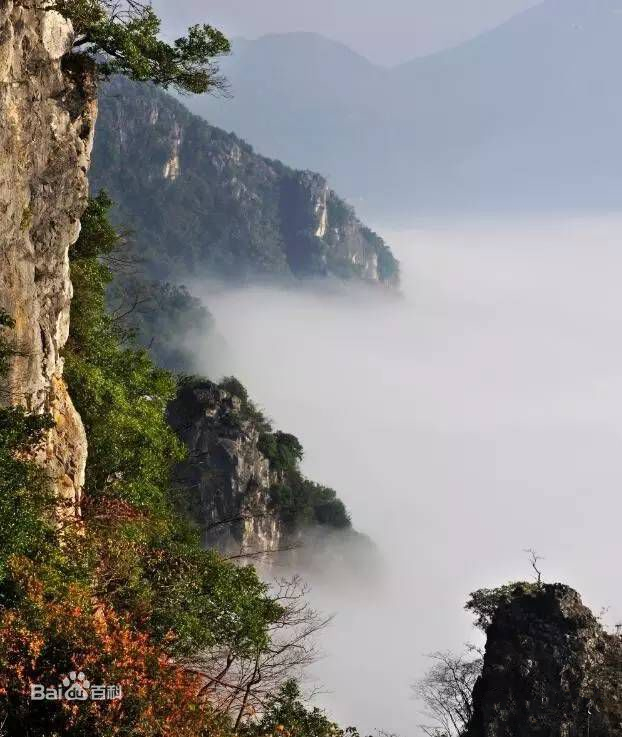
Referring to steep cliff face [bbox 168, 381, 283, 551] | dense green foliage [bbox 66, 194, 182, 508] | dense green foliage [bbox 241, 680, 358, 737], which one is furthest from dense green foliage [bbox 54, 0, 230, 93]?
steep cliff face [bbox 168, 381, 283, 551]

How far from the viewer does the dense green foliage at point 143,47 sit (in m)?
Result: 16.6

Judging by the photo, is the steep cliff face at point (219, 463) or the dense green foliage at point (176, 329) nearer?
the steep cliff face at point (219, 463)

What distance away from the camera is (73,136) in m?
17.4

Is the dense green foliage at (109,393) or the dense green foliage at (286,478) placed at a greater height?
the dense green foliage at (286,478)

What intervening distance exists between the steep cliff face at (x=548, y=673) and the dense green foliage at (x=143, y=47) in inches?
960

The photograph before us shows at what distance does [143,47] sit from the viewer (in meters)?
17.5

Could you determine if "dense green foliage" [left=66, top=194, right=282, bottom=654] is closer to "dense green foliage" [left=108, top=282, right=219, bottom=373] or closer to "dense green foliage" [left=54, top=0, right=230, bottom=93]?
"dense green foliage" [left=54, top=0, right=230, bottom=93]

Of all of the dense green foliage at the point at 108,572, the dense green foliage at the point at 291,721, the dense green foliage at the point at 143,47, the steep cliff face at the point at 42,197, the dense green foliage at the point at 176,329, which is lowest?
the dense green foliage at the point at 291,721

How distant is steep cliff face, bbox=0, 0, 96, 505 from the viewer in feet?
47.2

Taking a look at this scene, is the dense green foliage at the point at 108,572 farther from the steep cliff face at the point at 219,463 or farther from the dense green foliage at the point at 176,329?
the dense green foliage at the point at 176,329

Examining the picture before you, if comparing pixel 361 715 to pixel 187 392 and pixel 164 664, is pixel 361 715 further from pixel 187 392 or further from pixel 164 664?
pixel 164 664

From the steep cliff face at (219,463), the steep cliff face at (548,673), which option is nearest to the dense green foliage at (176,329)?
the steep cliff face at (219,463)

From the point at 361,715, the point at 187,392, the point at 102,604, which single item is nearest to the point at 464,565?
the point at 361,715

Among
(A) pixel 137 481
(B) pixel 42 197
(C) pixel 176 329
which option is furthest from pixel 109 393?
(C) pixel 176 329
